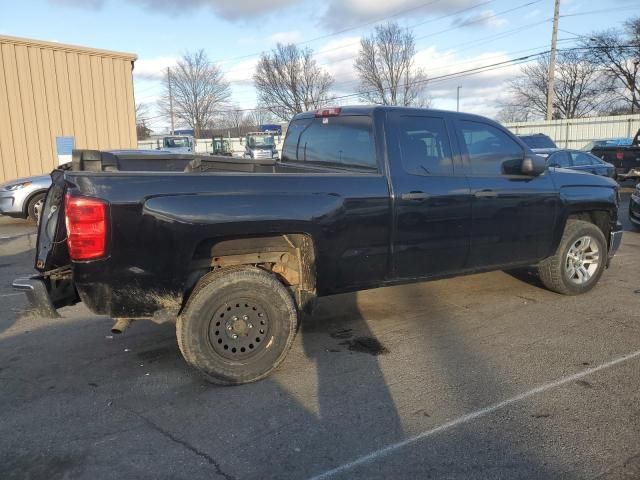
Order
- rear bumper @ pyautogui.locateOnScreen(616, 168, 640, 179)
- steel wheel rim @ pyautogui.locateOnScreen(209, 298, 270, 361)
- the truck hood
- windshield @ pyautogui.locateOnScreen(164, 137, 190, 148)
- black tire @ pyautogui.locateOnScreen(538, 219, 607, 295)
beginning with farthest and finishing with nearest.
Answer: windshield @ pyautogui.locateOnScreen(164, 137, 190, 148), rear bumper @ pyautogui.locateOnScreen(616, 168, 640, 179), black tire @ pyautogui.locateOnScreen(538, 219, 607, 295), the truck hood, steel wheel rim @ pyautogui.locateOnScreen(209, 298, 270, 361)

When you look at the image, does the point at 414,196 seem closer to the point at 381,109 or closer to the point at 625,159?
the point at 381,109

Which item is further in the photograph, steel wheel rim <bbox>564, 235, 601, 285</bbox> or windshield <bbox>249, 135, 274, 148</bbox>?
windshield <bbox>249, 135, 274, 148</bbox>

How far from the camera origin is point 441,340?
4.70 meters

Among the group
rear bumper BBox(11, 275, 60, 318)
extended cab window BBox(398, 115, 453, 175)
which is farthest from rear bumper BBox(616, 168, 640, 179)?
rear bumper BBox(11, 275, 60, 318)

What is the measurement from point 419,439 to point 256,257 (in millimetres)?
1770

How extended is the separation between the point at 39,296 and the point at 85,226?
2.37ft

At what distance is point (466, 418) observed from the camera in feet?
Answer: 11.0

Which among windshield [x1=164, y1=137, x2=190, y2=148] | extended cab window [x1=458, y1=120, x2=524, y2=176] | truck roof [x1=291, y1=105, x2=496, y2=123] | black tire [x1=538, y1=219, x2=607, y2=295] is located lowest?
black tire [x1=538, y1=219, x2=607, y2=295]

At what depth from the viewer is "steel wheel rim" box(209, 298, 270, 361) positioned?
3832 mm

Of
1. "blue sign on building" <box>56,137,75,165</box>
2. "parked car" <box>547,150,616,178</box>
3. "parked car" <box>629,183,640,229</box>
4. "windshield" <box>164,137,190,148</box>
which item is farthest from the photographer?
"windshield" <box>164,137,190,148</box>

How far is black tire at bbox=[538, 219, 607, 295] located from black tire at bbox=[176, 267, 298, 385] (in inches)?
126

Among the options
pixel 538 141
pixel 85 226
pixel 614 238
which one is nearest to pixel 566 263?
pixel 614 238

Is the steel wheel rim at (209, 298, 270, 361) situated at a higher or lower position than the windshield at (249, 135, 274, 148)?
lower

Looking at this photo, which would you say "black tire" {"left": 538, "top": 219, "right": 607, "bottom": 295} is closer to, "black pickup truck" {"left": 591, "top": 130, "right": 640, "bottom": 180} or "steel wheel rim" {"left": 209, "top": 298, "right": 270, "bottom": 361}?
"steel wheel rim" {"left": 209, "top": 298, "right": 270, "bottom": 361}
